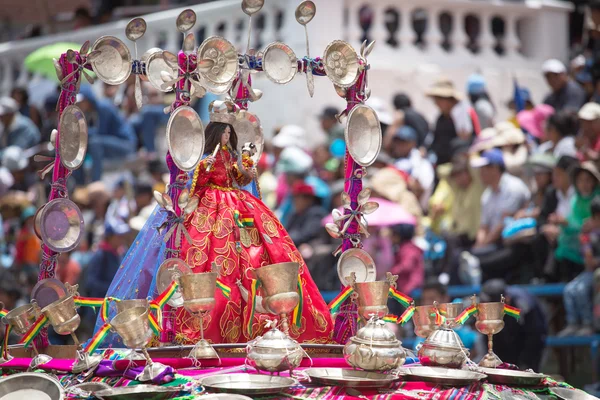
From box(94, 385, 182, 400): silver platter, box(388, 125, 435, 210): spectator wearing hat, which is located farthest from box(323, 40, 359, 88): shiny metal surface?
box(388, 125, 435, 210): spectator wearing hat

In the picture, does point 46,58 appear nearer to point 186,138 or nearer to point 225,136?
point 225,136

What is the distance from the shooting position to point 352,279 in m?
6.57

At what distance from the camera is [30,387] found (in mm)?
5391

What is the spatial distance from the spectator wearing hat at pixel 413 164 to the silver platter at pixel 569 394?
18.4 ft

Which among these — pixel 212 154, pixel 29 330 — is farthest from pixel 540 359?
pixel 29 330

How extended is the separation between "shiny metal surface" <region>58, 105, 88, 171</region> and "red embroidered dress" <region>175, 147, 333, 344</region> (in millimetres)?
668

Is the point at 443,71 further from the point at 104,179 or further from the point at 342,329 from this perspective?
the point at 342,329

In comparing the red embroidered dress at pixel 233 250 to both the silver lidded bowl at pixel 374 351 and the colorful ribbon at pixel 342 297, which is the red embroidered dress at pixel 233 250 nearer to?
the colorful ribbon at pixel 342 297

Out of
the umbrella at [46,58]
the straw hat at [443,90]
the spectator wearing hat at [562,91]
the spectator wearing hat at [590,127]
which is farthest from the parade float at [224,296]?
the umbrella at [46,58]

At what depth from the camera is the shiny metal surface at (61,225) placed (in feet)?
20.9

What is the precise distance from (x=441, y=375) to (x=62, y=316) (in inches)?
66.4

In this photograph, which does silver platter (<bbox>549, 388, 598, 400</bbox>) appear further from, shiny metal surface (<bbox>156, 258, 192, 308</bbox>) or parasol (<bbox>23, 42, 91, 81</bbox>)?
parasol (<bbox>23, 42, 91, 81</bbox>)

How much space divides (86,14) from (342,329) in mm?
11507

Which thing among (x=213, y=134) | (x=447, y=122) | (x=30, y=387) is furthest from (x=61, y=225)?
Answer: (x=447, y=122)
